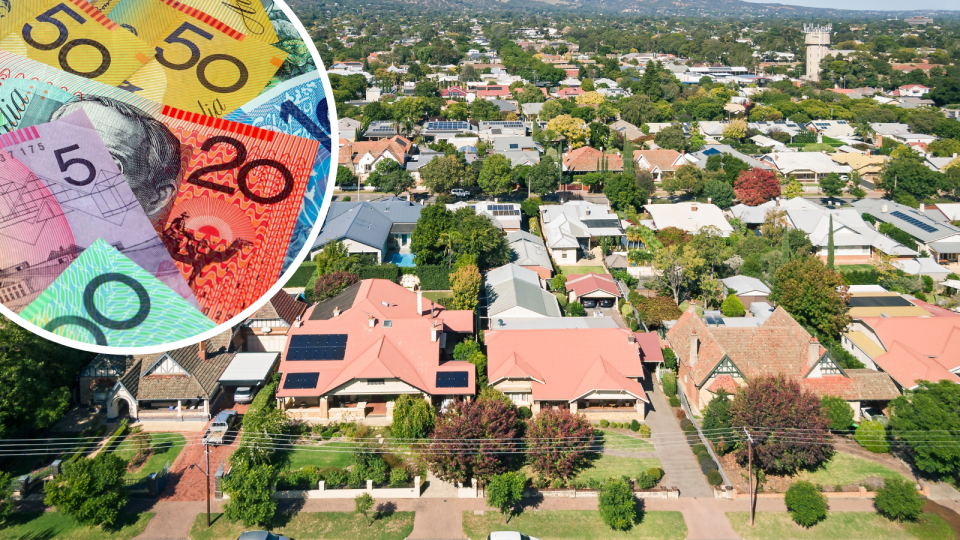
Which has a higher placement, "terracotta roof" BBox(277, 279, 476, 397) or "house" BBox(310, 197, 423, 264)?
"house" BBox(310, 197, 423, 264)

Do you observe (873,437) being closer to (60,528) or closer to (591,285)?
(591,285)

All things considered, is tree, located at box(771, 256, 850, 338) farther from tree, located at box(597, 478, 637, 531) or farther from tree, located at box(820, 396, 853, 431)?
tree, located at box(597, 478, 637, 531)

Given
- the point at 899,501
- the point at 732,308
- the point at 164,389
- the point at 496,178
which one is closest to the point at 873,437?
the point at 899,501

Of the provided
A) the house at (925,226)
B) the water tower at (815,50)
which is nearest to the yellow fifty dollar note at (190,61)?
the house at (925,226)

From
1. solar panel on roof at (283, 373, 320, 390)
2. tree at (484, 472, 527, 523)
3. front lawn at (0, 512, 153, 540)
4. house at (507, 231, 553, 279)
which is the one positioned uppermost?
house at (507, 231, 553, 279)

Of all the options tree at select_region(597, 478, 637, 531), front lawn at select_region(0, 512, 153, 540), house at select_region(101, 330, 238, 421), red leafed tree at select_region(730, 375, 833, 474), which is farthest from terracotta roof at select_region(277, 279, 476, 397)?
red leafed tree at select_region(730, 375, 833, 474)

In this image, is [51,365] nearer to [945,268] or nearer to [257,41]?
[257,41]

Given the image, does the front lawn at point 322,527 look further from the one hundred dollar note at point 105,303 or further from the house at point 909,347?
the house at point 909,347

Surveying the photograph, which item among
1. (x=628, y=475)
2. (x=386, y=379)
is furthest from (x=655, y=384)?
(x=386, y=379)
